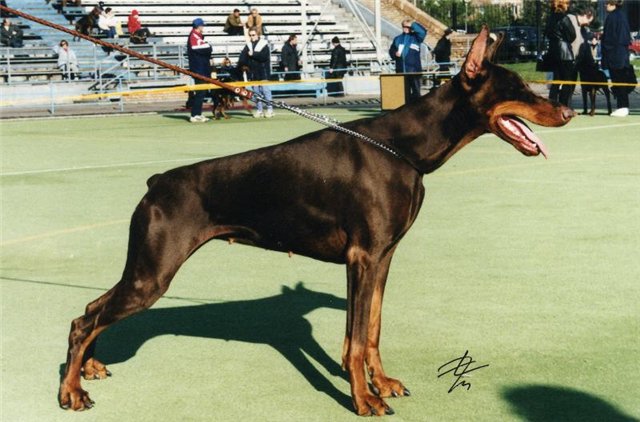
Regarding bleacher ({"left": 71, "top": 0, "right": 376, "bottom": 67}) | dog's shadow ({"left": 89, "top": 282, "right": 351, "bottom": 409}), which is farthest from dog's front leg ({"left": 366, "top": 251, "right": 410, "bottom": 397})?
bleacher ({"left": 71, "top": 0, "right": 376, "bottom": 67})

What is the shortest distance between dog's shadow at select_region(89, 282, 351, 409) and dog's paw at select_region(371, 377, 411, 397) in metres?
0.19

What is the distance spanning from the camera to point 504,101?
532 centimetres

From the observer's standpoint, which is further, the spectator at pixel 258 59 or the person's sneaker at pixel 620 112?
the spectator at pixel 258 59

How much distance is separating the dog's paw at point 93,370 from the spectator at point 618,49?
60.0ft

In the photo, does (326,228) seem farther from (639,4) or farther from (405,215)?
(639,4)

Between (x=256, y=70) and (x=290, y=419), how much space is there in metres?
22.6

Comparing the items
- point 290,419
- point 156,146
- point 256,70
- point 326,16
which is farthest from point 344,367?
point 326,16

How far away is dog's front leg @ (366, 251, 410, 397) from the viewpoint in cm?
553

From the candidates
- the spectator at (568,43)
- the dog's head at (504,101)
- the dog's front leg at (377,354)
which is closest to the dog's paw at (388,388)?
the dog's front leg at (377,354)

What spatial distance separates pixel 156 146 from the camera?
1933cm

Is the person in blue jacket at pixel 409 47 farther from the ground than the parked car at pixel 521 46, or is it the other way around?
the person in blue jacket at pixel 409 47

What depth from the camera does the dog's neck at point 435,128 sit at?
542cm

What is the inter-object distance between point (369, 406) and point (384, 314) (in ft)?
6.39

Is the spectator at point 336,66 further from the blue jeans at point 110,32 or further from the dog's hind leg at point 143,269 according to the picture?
the dog's hind leg at point 143,269
